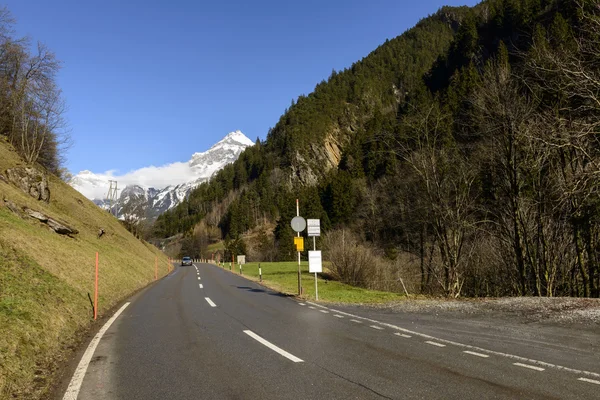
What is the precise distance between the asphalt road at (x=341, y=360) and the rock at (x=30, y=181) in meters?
23.2

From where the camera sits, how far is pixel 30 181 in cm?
2786

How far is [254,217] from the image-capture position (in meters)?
136

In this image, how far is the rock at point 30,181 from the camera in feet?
87.8

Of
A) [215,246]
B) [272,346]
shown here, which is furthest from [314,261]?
[215,246]

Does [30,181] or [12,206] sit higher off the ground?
[30,181]

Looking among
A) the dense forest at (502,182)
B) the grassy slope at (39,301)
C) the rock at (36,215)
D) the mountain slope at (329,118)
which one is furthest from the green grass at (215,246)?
the grassy slope at (39,301)

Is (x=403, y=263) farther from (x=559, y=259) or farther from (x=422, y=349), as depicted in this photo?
(x=422, y=349)

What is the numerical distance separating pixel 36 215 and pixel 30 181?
340 inches

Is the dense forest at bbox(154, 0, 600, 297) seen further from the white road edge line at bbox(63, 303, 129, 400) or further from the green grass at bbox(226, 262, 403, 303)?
the white road edge line at bbox(63, 303, 129, 400)

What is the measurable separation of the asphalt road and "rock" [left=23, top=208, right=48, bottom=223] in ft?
49.6

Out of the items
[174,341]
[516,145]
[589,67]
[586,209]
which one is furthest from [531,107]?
[174,341]

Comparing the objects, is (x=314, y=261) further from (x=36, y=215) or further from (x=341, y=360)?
(x=36, y=215)

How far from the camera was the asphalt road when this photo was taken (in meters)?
4.68

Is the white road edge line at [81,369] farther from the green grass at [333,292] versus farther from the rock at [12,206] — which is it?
the rock at [12,206]
